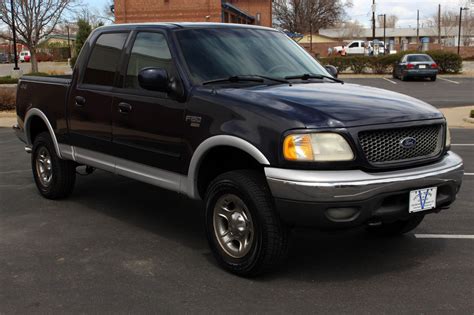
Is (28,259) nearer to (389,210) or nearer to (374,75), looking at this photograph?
(389,210)

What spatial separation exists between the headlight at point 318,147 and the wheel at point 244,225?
0.41m

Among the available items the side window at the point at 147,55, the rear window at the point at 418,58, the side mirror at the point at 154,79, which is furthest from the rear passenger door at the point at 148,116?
the rear window at the point at 418,58

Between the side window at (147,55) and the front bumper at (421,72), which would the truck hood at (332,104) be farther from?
the front bumper at (421,72)

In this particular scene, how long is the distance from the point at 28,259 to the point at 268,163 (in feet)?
7.45

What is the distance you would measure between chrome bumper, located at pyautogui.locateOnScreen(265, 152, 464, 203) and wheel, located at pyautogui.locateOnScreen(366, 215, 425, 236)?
1.24 m

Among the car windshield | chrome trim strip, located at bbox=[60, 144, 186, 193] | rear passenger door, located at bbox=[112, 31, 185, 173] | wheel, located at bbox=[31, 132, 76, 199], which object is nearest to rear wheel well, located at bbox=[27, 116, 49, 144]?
wheel, located at bbox=[31, 132, 76, 199]

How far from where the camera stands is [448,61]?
3772cm

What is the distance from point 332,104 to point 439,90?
936 inches

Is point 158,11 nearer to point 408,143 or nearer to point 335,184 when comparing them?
point 408,143

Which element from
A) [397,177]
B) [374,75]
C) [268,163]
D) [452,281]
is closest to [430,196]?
[397,177]

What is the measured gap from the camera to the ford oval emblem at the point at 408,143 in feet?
13.2

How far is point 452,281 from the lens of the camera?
4.15 meters

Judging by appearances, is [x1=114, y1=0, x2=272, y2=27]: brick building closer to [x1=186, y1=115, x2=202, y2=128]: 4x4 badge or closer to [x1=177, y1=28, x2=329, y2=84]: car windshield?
[x1=177, y1=28, x2=329, y2=84]: car windshield

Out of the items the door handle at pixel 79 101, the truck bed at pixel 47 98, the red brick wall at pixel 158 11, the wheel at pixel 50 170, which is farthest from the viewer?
the red brick wall at pixel 158 11
